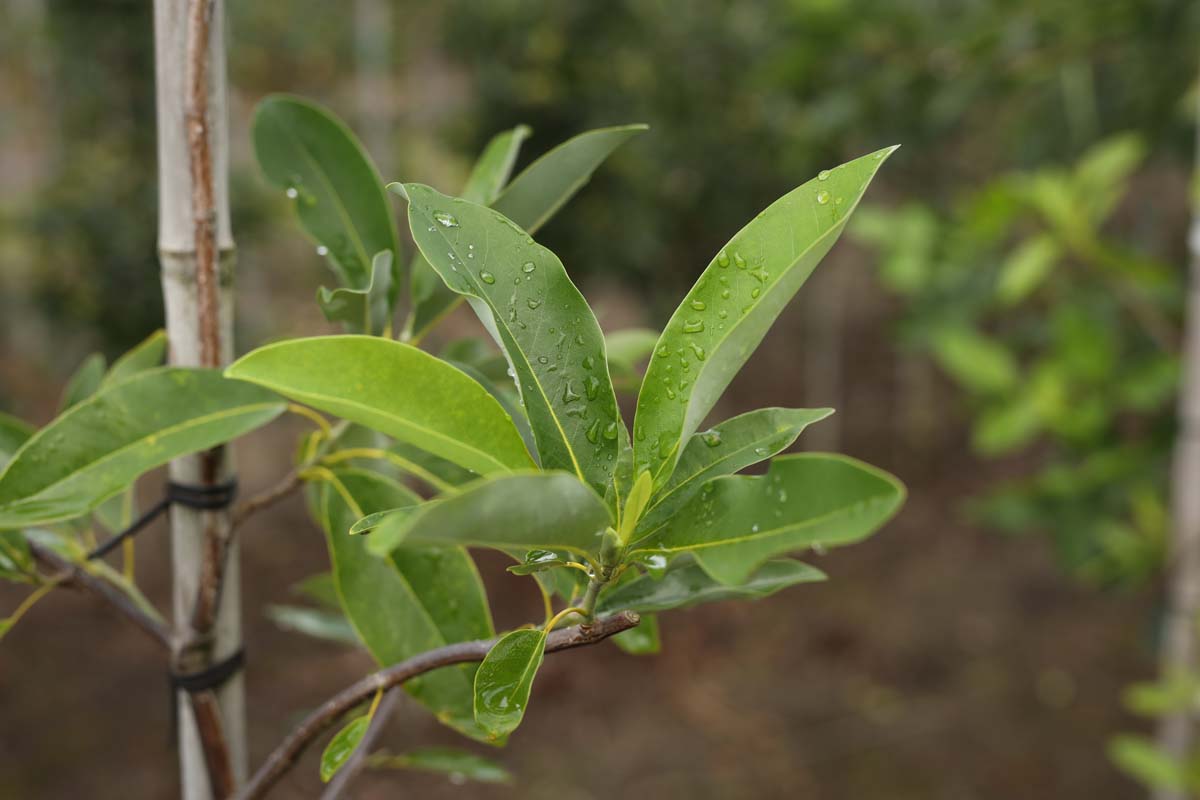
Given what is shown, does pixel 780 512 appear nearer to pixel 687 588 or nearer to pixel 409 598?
pixel 687 588

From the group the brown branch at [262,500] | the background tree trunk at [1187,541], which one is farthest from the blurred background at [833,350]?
the brown branch at [262,500]

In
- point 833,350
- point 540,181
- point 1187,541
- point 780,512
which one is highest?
point 540,181

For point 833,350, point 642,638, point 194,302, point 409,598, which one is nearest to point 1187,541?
point 642,638

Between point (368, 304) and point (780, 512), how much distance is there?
0.22m

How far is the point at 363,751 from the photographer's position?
0.52 metres

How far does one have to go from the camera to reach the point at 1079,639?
3.24 metres

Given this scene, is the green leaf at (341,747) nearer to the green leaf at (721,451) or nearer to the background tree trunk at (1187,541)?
the green leaf at (721,451)

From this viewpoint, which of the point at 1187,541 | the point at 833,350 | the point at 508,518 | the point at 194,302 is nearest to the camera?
the point at 508,518

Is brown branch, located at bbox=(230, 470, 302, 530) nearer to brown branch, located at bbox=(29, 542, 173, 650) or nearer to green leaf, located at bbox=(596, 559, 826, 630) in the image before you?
brown branch, located at bbox=(29, 542, 173, 650)

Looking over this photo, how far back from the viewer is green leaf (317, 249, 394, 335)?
1.47 feet

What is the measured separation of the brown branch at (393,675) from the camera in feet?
1.19

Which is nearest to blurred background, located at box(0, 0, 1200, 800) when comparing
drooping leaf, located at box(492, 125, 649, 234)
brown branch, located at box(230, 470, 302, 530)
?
drooping leaf, located at box(492, 125, 649, 234)

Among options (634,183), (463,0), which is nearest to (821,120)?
(634,183)

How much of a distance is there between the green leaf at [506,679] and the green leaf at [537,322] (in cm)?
7
